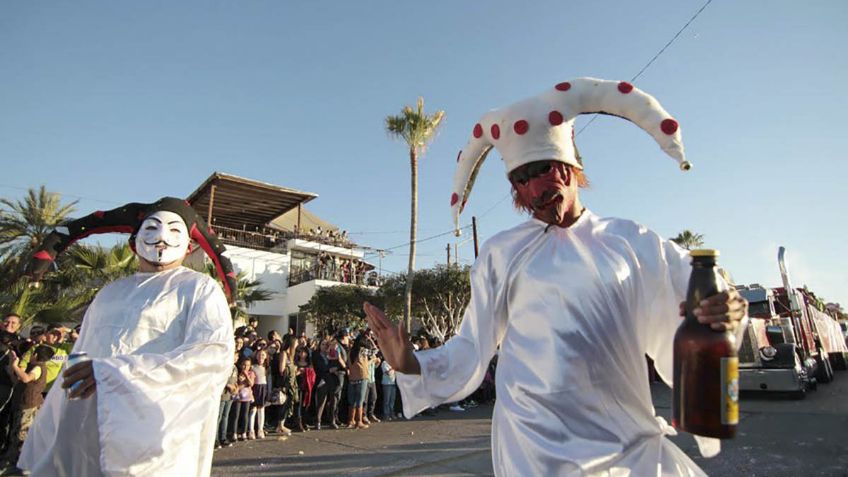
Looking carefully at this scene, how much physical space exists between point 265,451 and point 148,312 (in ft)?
16.3

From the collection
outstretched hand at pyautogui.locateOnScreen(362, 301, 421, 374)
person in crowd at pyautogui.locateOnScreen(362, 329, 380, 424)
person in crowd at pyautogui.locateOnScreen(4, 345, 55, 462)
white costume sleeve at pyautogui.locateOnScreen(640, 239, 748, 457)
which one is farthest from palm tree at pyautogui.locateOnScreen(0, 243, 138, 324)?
white costume sleeve at pyautogui.locateOnScreen(640, 239, 748, 457)

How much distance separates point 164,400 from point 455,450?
5.18m

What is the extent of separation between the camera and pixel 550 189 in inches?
82.4

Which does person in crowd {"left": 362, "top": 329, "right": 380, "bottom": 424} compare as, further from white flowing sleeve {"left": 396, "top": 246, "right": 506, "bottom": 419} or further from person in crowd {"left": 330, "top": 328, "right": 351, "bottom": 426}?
white flowing sleeve {"left": 396, "top": 246, "right": 506, "bottom": 419}

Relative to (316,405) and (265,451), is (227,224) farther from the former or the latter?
(265,451)

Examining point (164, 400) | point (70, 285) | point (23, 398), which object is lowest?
point (23, 398)

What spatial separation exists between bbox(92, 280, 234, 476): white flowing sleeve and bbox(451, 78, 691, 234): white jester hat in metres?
2.13

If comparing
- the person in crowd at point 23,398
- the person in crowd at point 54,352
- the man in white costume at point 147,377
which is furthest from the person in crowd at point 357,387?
the man in white costume at point 147,377

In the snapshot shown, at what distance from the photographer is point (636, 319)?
1979 mm

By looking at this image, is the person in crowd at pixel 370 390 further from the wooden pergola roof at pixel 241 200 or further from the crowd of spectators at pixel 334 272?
the crowd of spectators at pixel 334 272

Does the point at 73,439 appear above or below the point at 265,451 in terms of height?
above

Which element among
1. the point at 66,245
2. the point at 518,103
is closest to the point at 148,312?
the point at 66,245

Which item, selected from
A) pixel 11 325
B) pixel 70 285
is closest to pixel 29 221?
pixel 70 285

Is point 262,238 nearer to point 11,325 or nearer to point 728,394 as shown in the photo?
point 11,325
